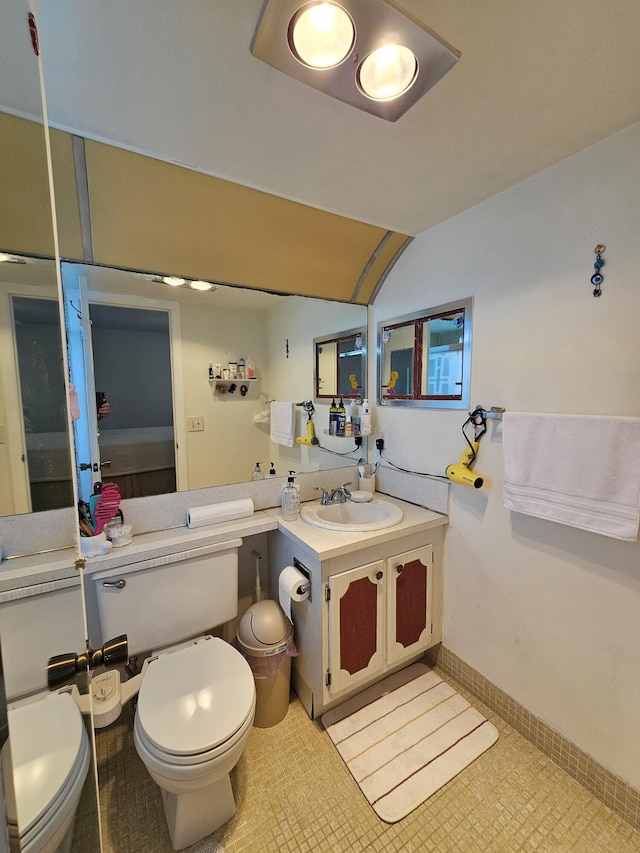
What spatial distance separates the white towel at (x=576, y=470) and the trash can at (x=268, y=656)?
1.13 metres

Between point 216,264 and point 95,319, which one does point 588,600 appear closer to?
point 216,264

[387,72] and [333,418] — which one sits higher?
[387,72]

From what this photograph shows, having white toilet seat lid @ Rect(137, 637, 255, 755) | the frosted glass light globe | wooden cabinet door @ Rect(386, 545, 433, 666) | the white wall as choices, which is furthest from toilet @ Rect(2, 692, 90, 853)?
the white wall

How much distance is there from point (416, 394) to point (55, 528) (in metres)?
1.72

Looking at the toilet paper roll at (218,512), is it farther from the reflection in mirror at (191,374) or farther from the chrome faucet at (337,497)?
the chrome faucet at (337,497)

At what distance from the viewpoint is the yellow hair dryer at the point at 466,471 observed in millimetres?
1507

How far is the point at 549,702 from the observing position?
137 cm

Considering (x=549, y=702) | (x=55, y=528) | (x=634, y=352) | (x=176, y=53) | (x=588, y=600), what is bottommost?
(x=549, y=702)

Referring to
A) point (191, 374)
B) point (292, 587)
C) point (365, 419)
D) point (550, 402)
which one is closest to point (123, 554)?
point (292, 587)

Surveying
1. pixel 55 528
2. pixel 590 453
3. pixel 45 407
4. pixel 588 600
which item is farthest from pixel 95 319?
pixel 588 600

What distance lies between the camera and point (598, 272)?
1.16 meters

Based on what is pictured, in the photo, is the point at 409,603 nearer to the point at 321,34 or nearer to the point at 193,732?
the point at 193,732

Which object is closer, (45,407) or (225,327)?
(45,407)

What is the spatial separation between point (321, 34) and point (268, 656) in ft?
6.61
